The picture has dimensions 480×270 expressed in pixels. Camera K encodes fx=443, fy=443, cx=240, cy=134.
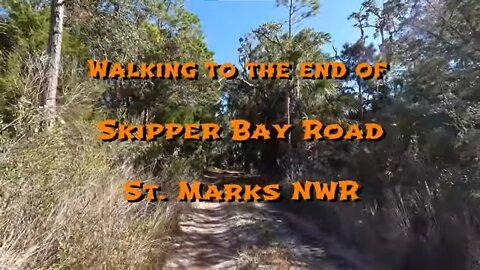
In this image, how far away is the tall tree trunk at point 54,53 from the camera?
5.72 m

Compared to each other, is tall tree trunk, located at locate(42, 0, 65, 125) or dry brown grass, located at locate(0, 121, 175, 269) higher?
tall tree trunk, located at locate(42, 0, 65, 125)

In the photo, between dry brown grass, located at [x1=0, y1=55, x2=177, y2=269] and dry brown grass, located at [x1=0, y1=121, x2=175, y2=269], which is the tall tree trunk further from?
dry brown grass, located at [x1=0, y1=121, x2=175, y2=269]

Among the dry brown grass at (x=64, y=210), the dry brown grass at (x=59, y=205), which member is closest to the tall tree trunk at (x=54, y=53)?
the dry brown grass at (x=59, y=205)

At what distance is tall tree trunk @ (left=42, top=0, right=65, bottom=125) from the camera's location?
18.8ft

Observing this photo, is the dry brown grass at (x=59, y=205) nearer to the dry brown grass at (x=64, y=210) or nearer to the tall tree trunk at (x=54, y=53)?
the dry brown grass at (x=64, y=210)

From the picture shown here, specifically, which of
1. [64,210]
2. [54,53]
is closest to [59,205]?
[64,210]

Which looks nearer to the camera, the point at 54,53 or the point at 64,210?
the point at 64,210

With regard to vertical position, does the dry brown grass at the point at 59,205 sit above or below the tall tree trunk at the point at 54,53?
below

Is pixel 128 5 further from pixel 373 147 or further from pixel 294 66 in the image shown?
pixel 294 66

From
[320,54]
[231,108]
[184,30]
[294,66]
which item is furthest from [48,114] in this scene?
[231,108]

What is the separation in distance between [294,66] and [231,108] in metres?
8.37

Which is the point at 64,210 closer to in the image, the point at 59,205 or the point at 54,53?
the point at 59,205

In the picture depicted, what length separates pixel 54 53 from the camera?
700cm

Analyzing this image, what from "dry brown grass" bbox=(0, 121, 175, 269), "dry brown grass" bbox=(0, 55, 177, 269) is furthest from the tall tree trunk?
"dry brown grass" bbox=(0, 121, 175, 269)
